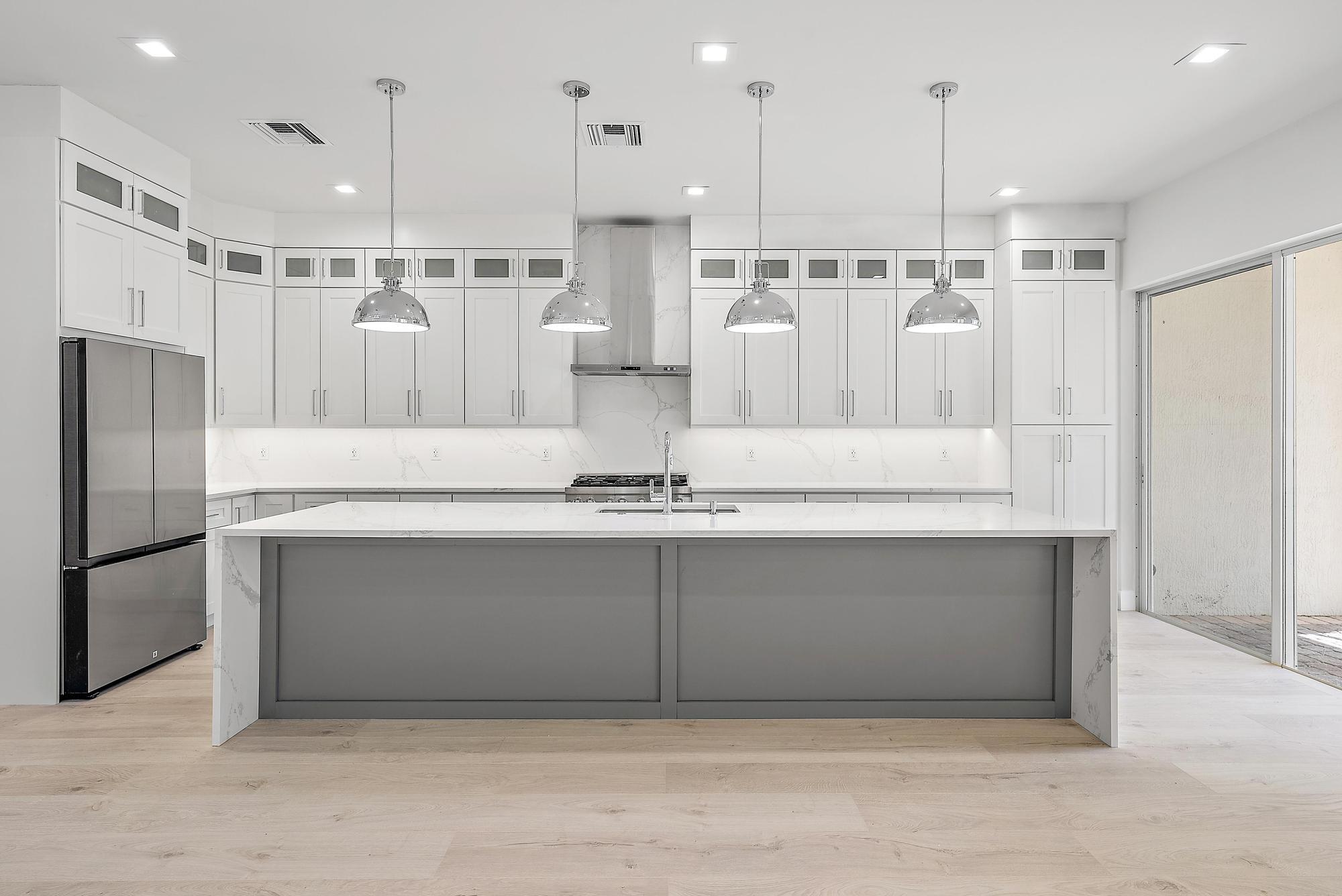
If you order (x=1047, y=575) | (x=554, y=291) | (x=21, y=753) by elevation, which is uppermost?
(x=554, y=291)

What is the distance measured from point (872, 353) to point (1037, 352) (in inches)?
43.9

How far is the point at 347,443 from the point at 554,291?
204cm

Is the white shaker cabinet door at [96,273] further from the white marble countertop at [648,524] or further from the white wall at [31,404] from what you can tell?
the white marble countertop at [648,524]

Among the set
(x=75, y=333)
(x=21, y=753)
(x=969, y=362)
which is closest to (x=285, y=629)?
(x=21, y=753)

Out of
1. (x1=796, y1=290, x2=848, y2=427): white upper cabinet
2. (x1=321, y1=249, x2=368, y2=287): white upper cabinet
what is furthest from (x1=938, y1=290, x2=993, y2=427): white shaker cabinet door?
(x1=321, y1=249, x2=368, y2=287): white upper cabinet

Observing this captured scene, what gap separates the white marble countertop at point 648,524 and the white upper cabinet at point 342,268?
2615mm

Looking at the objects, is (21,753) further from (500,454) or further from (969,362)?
(969,362)

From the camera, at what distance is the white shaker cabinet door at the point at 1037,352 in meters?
5.57

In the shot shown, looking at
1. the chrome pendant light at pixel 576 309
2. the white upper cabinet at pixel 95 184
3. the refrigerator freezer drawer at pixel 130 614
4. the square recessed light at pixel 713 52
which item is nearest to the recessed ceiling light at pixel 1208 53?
the square recessed light at pixel 713 52

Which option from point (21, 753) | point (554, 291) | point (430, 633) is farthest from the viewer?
point (554, 291)

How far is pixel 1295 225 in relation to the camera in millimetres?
4043

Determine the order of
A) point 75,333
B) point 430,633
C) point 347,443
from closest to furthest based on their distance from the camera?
1. point 430,633
2. point 75,333
3. point 347,443

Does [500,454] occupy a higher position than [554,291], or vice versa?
[554,291]

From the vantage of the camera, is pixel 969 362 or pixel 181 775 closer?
pixel 181 775
